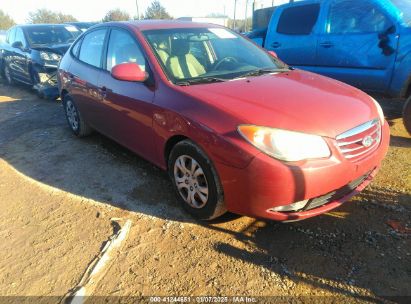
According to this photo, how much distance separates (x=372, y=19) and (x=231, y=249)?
4.12 meters

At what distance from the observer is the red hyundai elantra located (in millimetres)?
2480

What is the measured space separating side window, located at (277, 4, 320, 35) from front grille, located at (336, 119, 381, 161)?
3.53 metres

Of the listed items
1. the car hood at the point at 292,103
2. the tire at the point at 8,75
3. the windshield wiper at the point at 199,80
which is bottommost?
the tire at the point at 8,75

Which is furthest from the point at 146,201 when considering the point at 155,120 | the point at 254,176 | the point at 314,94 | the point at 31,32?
the point at 31,32

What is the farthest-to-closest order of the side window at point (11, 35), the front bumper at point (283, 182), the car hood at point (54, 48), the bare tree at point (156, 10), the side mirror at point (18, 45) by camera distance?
the bare tree at point (156, 10) → the side window at point (11, 35) → the side mirror at point (18, 45) → the car hood at point (54, 48) → the front bumper at point (283, 182)

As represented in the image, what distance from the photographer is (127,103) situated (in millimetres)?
3635

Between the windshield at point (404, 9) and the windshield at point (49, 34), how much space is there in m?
8.03

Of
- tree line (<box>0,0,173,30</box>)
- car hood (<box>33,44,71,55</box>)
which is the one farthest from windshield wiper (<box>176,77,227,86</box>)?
tree line (<box>0,0,173,30</box>)

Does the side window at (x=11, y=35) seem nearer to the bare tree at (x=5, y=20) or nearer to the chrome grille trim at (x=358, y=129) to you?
the chrome grille trim at (x=358, y=129)

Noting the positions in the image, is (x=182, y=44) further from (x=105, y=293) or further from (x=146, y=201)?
(x=105, y=293)

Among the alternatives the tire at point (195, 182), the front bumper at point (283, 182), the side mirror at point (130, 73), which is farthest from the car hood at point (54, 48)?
the front bumper at point (283, 182)

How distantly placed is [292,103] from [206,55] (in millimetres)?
1251

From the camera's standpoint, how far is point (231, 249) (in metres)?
2.77

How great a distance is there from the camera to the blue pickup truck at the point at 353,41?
4.83m
